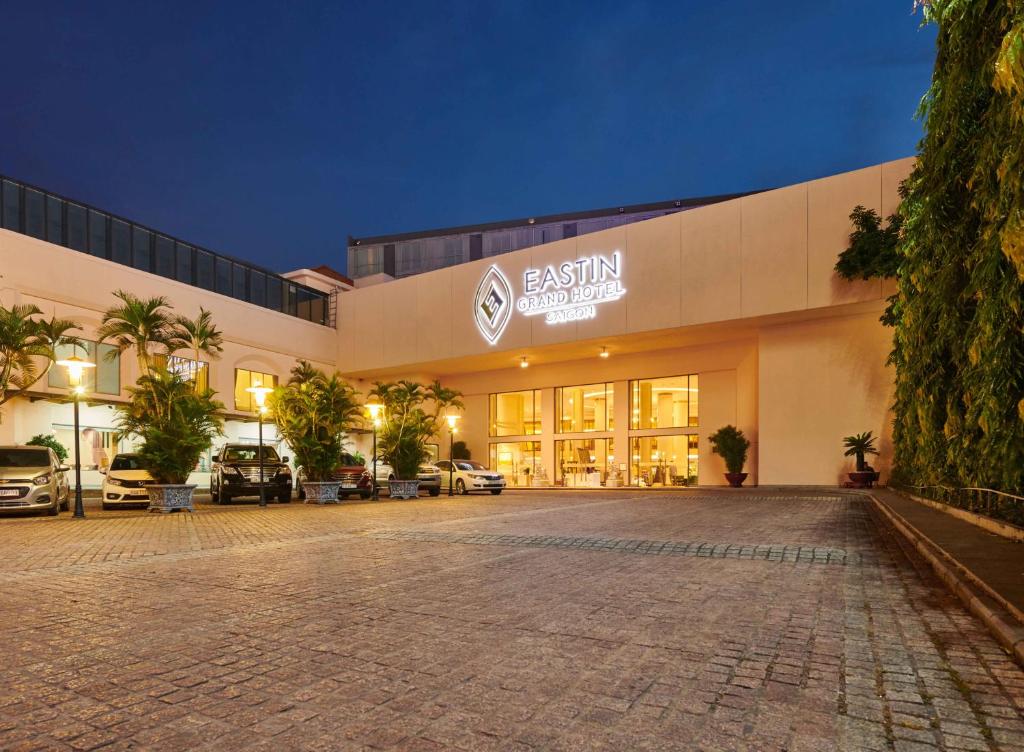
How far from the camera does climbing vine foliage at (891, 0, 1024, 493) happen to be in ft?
20.3

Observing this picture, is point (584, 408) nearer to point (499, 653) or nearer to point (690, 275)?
point (690, 275)

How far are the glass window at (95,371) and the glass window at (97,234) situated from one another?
13.0 ft

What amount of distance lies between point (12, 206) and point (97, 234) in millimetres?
3483

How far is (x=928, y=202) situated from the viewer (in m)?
10.8

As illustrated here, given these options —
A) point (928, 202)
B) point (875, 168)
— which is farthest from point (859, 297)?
point (928, 202)

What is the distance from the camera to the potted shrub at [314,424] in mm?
21781

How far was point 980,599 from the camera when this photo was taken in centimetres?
518

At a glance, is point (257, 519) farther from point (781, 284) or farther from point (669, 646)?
point (781, 284)

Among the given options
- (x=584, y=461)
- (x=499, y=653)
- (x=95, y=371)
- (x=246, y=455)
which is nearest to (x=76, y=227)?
(x=95, y=371)

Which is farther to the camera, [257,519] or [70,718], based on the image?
[257,519]

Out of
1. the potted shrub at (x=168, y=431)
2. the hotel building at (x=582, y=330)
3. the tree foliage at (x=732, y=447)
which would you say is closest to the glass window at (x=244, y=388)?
the hotel building at (x=582, y=330)

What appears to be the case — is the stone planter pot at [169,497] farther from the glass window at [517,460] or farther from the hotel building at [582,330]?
the glass window at [517,460]

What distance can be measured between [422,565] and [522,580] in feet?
4.98

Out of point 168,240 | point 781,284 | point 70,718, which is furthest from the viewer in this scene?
point 168,240
